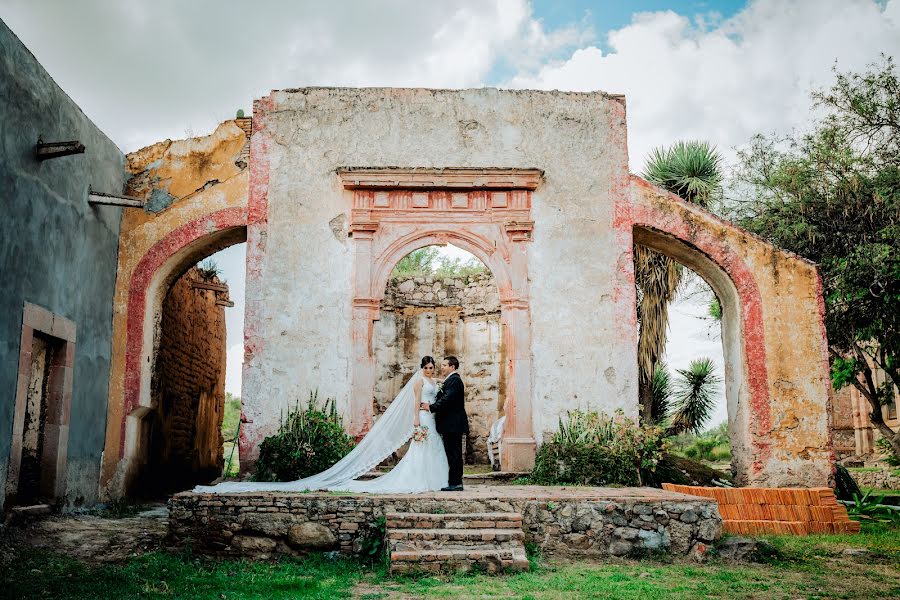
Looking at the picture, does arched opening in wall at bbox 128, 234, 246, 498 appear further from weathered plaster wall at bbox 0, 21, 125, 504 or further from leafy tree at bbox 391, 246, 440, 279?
leafy tree at bbox 391, 246, 440, 279

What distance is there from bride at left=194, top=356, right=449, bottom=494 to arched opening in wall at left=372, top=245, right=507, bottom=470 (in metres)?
6.65

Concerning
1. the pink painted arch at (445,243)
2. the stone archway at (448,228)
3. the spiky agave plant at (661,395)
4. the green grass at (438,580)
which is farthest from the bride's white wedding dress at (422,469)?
the spiky agave plant at (661,395)

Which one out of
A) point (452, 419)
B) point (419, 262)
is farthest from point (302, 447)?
point (419, 262)

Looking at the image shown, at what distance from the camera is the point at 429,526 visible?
24.8 ft

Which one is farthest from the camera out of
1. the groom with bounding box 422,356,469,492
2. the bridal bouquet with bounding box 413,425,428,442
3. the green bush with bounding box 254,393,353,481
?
the green bush with bounding box 254,393,353,481

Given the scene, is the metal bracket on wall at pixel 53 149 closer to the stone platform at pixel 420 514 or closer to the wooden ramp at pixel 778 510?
the stone platform at pixel 420 514

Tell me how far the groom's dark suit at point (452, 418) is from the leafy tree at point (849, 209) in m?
6.52

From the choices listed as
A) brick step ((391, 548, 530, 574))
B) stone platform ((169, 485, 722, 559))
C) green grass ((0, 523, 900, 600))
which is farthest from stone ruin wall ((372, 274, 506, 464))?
brick step ((391, 548, 530, 574))

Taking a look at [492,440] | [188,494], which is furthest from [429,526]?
[492,440]

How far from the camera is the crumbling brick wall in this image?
13.0m

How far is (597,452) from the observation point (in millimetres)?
10477

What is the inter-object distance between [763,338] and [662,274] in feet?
11.2

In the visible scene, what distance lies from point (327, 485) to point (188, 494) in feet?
5.47

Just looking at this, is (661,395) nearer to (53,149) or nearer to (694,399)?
(694,399)
